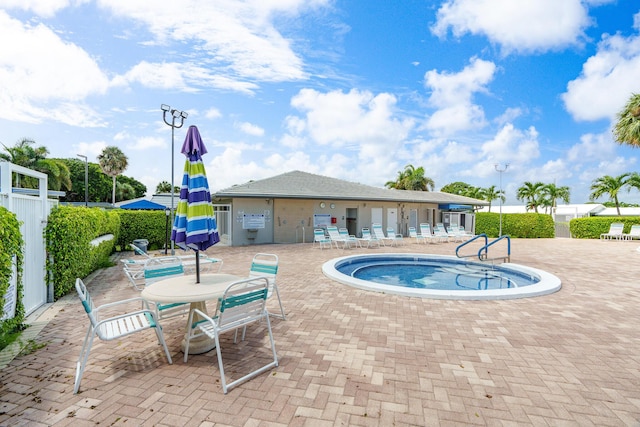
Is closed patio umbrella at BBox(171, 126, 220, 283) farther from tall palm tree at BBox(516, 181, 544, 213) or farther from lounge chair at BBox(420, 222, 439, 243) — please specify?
tall palm tree at BBox(516, 181, 544, 213)

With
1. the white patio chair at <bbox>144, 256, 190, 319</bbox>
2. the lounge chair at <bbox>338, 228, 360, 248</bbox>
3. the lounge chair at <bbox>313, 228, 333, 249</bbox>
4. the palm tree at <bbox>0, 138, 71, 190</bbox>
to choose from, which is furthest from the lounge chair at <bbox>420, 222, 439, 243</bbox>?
the palm tree at <bbox>0, 138, 71, 190</bbox>

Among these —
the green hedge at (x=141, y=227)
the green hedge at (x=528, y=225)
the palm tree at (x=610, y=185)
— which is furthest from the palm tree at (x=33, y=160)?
the palm tree at (x=610, y=185)

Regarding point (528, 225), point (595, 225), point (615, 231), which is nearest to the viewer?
point (615, 231)

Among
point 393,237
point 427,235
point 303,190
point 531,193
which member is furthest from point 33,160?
point 531,193

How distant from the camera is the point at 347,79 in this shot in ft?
46.8

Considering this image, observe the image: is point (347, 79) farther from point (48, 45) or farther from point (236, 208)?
point (48, 45)

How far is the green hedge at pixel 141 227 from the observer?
14.9 m

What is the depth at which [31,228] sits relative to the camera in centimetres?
533

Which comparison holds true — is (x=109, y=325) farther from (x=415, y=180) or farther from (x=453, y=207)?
(x=415, y=180)

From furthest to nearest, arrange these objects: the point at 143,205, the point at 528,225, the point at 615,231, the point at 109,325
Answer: the point at 528,225, the point at 615,231, the point at 143,205, the point at 109,325

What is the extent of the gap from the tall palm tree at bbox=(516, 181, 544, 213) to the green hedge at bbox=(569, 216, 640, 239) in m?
21.8

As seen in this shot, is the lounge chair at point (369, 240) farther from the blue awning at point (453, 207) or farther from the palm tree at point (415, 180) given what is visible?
the palm tree at point (415, 180)

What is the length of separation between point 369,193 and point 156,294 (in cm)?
1854

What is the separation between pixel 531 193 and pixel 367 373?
49.8 m
